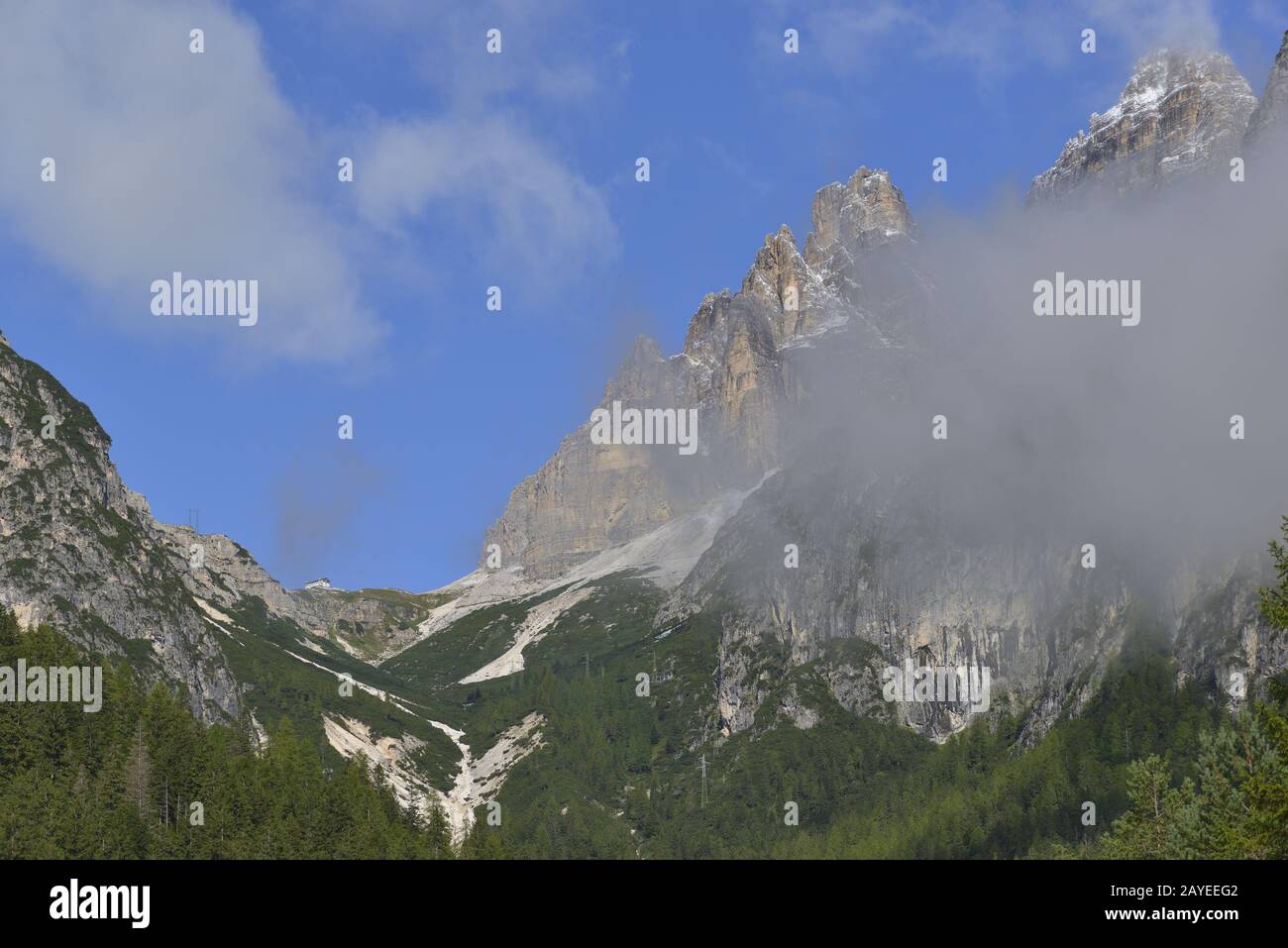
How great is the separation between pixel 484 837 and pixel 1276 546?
151 meters

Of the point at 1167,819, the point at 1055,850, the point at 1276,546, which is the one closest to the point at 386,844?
the point at 1055,850

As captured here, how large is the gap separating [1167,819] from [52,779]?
9575 centimetres

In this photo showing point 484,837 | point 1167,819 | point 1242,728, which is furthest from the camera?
point 484,837

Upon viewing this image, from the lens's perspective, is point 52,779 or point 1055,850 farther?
point 1055,850
